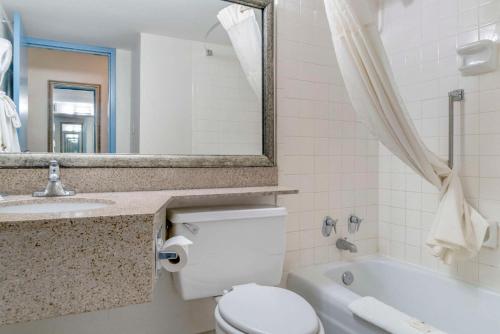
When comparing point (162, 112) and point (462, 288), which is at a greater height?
point (162, 112)

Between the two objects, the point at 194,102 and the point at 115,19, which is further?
the point at 194,102

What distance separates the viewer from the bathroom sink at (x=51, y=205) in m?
1.10

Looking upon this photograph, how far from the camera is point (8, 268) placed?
2.31 ft

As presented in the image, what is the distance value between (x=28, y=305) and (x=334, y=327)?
1.17 meters

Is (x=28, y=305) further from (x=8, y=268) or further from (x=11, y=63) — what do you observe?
(x=11, y=63)

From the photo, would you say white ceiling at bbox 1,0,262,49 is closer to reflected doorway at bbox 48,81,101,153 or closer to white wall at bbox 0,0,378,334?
reflected doorway at bbox 48,81,101,153

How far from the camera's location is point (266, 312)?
3.80 ft

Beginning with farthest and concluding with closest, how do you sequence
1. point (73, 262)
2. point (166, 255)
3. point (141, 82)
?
point (141, 82) → point (166, 255) → point (73, 262)

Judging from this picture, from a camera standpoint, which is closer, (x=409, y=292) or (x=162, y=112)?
(x=162, y=112)

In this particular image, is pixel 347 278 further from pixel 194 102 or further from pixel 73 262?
pixel 73 262

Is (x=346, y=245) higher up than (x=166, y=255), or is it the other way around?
(x=166, y=255)

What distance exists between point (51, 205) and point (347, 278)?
1.50 m

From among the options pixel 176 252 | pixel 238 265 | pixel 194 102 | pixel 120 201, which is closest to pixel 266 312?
pixel 238 265

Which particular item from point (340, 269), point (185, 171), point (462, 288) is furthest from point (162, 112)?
point (462, 288)
